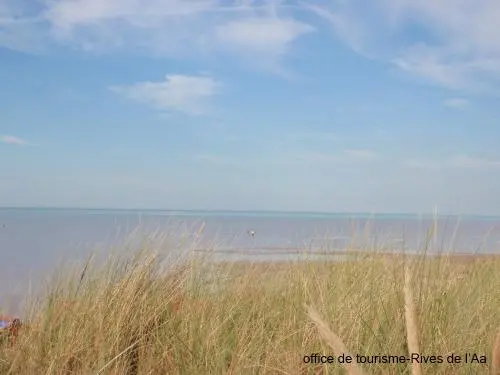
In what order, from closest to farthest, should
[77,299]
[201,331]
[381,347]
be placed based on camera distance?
[381,347] < [201,331] < [77,299]

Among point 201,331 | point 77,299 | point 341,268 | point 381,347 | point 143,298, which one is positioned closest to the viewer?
point 381,347

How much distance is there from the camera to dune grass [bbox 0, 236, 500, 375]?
3.12 m

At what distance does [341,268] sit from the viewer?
14.6 ft

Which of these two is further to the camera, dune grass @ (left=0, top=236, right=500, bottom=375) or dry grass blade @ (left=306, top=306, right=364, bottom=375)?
dune grass @ (left=0, top=236, right=500, bottom=375)

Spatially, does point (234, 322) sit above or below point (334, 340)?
below

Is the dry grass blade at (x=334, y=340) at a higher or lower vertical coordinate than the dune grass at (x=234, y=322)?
higher

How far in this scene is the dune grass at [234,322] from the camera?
3.12 metres

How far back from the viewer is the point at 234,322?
371 cm

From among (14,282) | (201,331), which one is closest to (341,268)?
(201,331)

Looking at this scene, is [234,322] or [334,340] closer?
[334,340]

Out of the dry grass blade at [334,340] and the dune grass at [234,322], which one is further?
the dune grass at [234,322]

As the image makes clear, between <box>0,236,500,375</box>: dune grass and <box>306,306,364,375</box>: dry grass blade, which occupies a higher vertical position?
<box>306,306,364,375</box>: dry grass blade

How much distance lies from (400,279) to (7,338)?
2.56 meters

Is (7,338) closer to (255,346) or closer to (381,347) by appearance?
(255,346)
